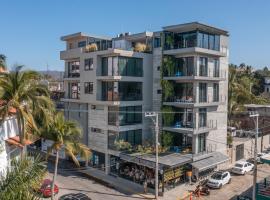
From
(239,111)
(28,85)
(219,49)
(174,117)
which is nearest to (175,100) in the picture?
(174,117)

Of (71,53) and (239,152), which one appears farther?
(239,152)

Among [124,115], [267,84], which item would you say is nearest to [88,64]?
[124,115]

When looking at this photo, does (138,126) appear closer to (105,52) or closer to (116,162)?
(116,162)

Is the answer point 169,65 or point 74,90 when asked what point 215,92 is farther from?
point 74,90

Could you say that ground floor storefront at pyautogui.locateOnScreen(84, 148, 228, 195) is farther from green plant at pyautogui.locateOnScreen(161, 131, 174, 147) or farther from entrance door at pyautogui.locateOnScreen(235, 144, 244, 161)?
entrance door at pyautogui.locateOnScreen(235, 144, 244, 161)

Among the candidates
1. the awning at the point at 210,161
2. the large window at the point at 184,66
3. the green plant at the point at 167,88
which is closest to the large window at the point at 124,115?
the green plant at the point at 167,88

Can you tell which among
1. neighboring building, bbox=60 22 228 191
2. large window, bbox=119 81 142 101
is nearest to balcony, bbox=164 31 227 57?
neighboring building, bbox=60 22 228 191

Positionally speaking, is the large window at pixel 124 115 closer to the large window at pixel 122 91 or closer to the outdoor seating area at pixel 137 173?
Answer: the large window at pixel 122 91

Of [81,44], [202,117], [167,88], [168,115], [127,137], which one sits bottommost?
[127,137]
